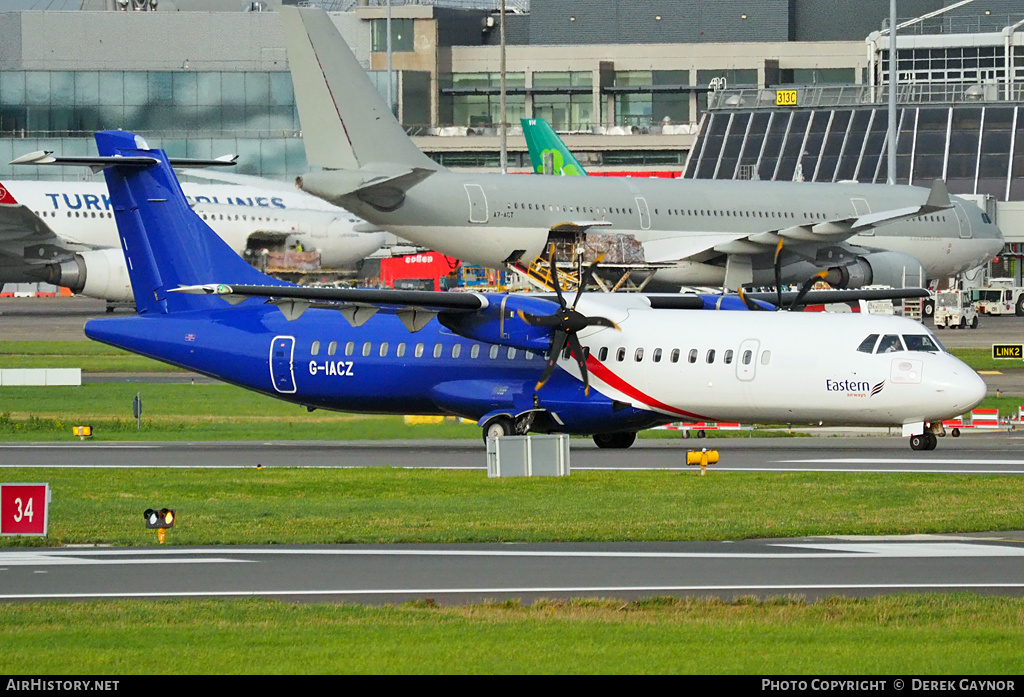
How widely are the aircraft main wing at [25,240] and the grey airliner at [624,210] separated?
2400 centimetres

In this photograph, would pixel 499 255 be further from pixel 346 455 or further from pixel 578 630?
pixel 578 630

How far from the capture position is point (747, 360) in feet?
96.8

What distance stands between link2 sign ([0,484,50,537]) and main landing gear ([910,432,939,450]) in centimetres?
1688

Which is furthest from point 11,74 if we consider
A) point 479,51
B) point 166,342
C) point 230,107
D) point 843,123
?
point 166,342

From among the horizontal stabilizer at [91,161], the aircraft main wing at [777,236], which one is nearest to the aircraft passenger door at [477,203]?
the aircraft main wing at [777,236]

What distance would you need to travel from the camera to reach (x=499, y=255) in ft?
171

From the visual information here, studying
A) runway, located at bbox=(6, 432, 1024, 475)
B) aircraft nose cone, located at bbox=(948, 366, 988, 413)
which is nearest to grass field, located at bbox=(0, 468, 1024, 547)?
runway, located at bbox=(6, 432, 1024, 475)

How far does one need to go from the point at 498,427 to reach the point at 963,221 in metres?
33.9

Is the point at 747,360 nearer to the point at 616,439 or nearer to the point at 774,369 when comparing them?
the point at 774,369

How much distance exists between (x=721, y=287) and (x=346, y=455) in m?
28.2

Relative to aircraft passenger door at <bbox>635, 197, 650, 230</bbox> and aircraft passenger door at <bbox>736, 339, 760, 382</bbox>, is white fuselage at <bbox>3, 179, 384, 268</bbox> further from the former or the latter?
aircraft passenger door at <bbox>736, 339, 760, 382</bbox>

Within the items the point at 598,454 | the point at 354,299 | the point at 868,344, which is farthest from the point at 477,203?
the point at 868,344

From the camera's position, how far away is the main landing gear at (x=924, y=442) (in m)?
29.8

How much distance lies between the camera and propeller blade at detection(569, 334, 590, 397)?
30.5m
